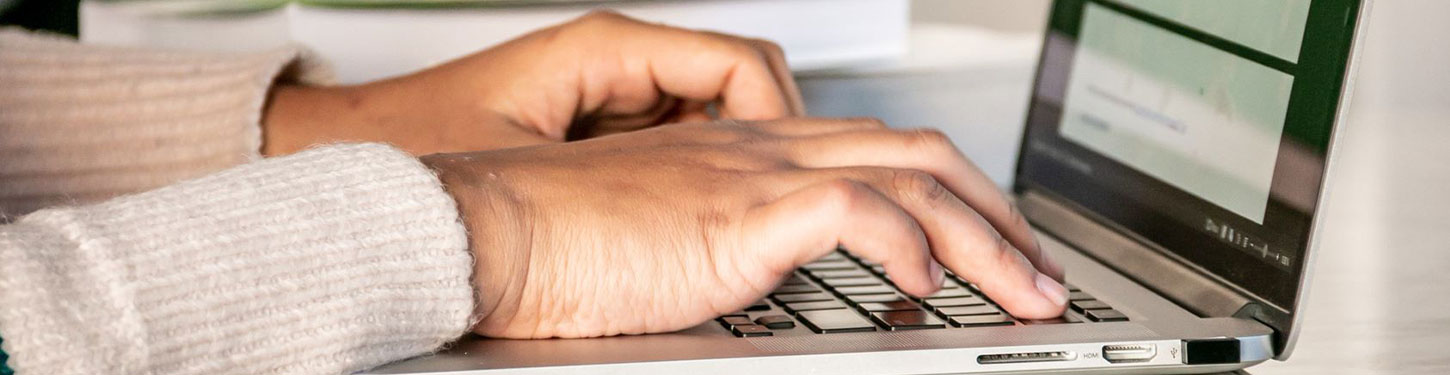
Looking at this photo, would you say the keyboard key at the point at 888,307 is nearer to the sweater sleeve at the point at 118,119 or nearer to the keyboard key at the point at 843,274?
the keyboard key at the point at 843,274

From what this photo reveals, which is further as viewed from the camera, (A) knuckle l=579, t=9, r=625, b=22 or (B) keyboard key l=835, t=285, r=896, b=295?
(A) knuckle l=579, t=9, r=625, b=22

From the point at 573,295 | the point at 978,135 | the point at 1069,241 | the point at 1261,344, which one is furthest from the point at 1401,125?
the point at 573,295

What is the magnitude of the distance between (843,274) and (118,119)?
1.39ft

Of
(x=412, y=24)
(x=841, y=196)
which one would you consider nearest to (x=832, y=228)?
(x=841, y=196)

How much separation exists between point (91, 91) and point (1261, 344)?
0.63 meters

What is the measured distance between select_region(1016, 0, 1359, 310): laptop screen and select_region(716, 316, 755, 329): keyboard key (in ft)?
0.70

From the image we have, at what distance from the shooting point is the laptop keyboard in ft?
1.74

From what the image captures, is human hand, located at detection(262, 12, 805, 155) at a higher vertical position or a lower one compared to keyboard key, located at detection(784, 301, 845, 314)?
higher

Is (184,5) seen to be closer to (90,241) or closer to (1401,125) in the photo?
(90,241)

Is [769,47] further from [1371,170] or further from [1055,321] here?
[1371,170]

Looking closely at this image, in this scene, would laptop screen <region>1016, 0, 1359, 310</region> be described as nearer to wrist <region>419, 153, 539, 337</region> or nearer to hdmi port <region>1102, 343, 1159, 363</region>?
hdmi port <region>1102, 343, 1159, 363</region>

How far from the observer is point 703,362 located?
46 cm

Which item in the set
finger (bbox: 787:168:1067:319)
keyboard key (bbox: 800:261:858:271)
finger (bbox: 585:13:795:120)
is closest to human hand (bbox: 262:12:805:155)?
finger (bbox: 585:13:795:120)

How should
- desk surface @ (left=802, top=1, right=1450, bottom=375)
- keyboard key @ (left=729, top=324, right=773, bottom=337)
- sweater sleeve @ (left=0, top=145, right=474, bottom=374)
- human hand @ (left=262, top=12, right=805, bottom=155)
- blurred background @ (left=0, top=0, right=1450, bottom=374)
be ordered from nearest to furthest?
sweater sleeve @ (left=0, top=145, right=474, bottom=374), keyboard key @ (left=729, top=324, right=773, bottom=337), desk surface @ (left=802, top=1, right=1450, bottom=375), human hand @ (left=262, top=12, right=805, bottom=155), blurred background @ (left=0, top=0, right=1450, bottom=374)
